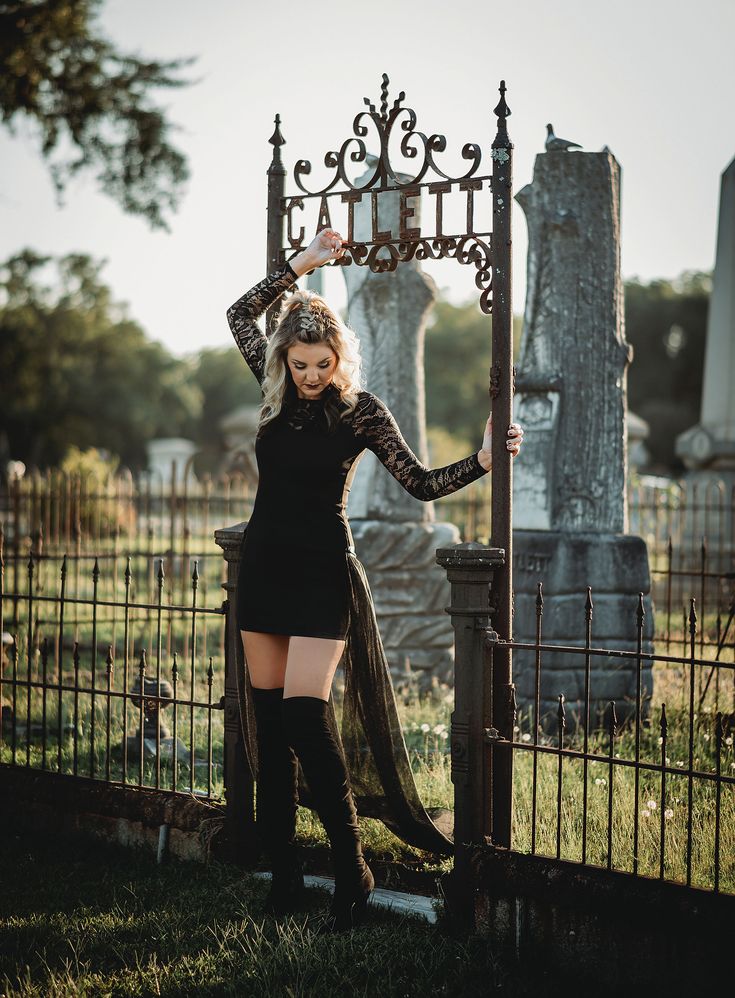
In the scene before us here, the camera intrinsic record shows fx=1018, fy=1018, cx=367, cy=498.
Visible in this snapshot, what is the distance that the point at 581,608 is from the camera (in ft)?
21.3

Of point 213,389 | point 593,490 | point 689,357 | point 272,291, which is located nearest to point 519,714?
point 593,490

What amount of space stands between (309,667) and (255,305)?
4.74 ft

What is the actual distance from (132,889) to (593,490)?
3845 millimetres

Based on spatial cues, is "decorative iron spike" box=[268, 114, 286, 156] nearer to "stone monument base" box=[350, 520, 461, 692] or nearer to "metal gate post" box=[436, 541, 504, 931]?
"metal gate post" box=[436, 541, 504, 931]

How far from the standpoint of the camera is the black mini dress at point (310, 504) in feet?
11.4

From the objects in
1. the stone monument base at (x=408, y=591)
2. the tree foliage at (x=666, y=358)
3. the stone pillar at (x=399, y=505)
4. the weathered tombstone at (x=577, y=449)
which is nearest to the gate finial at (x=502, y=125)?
the weathered tombstone at (x=577, y=449)

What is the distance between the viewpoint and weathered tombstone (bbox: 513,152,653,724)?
21.1ft

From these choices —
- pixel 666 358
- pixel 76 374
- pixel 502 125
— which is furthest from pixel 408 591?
pixel 76 374

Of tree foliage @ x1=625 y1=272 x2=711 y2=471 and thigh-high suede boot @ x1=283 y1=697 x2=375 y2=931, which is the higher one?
tree foliage @ x1=625 y1=272 x2=711 y2=471

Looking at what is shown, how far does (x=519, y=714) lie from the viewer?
19.1 feet

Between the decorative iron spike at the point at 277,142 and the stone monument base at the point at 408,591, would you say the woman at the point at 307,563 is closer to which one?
the decorative iron spike at the point at 277,142

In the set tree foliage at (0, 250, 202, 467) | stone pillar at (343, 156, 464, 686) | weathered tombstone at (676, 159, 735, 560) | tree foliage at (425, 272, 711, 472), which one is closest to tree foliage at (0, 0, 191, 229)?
stone pillar at (343, 156, 464, 686)

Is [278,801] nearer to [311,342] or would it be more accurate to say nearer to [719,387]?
[311,342]

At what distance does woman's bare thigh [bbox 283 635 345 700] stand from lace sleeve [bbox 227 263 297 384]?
3.58 ft
